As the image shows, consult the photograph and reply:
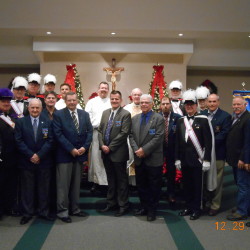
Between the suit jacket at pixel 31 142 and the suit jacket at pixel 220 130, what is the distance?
2241mm

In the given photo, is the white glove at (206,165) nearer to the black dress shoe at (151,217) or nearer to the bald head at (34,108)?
the black dress shoe at (151,217)

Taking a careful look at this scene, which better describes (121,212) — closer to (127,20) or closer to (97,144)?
(97,144)

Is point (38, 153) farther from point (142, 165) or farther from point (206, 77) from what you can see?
point (206, 77)

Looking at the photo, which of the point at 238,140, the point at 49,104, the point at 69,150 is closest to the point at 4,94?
the point at 49,104

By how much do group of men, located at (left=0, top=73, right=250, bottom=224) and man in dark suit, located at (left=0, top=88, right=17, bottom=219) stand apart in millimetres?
12

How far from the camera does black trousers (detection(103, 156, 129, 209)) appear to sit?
443cm

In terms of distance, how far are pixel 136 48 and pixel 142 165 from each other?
4738 mm

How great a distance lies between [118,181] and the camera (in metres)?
A: 4.47

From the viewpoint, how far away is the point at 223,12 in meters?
7.05

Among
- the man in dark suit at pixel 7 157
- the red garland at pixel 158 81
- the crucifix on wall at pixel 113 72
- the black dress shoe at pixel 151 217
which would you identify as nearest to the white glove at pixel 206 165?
the black dress shoe at pixel 151 217

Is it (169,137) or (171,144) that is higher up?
(169,137)

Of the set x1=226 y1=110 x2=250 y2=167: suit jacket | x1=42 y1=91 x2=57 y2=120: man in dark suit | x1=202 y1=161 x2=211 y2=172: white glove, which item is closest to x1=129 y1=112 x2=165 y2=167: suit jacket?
x1=202 y1=161 x2=211 y2=172: white glove

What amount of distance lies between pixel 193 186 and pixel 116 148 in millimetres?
1151

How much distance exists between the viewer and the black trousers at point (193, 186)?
4297mm
